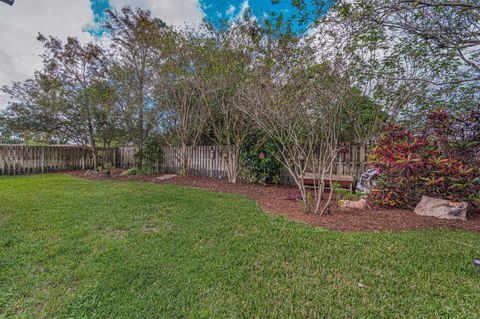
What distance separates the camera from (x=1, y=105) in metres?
9.07

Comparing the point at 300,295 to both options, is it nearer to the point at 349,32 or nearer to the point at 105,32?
the point at 349,32

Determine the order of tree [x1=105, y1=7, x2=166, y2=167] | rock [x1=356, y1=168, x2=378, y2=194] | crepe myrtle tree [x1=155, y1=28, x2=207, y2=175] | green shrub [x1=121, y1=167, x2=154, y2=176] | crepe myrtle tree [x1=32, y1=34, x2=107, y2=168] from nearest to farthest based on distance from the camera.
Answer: rock [x1=356, y1=168, x2=378, y2=194] → crepe myrtle tree [x1=155, y1=28, x2=207, y2=175] → tree [x1=105, y1=7, x2=166, y2=167] → green shrub [x1=121, y1=167, x2=154, y2=176] → crepe myrtle tree [x1=32, y1=34, x2=107, y2=168]

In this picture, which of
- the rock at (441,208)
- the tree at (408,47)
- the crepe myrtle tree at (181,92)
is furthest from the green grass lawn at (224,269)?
the crepe myrtle tree at (181,92)

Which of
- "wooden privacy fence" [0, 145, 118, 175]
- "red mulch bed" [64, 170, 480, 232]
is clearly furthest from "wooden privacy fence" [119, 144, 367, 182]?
"red mulch bed" [64, 170, 480, 232]

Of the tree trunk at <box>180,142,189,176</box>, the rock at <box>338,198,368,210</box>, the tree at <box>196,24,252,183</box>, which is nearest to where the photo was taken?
the rock at <box>338,198,368,210</box>

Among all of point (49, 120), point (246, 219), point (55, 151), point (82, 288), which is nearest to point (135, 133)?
point (49, 120)

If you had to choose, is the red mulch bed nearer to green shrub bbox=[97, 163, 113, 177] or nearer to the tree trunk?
the tree trunk

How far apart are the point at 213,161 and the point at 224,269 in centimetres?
641

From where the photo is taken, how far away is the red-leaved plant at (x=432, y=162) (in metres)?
3.59

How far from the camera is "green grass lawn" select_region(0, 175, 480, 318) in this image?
155 centimetres

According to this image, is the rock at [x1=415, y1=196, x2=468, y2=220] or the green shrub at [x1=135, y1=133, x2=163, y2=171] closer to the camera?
the rock at [x1=415, y1=196, x2=468, y2=220]

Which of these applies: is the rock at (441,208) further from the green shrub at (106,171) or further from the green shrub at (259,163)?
the green shrub at (106,171)

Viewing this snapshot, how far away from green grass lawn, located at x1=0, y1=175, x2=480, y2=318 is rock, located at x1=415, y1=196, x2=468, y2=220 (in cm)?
76

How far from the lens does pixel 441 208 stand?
355cm
